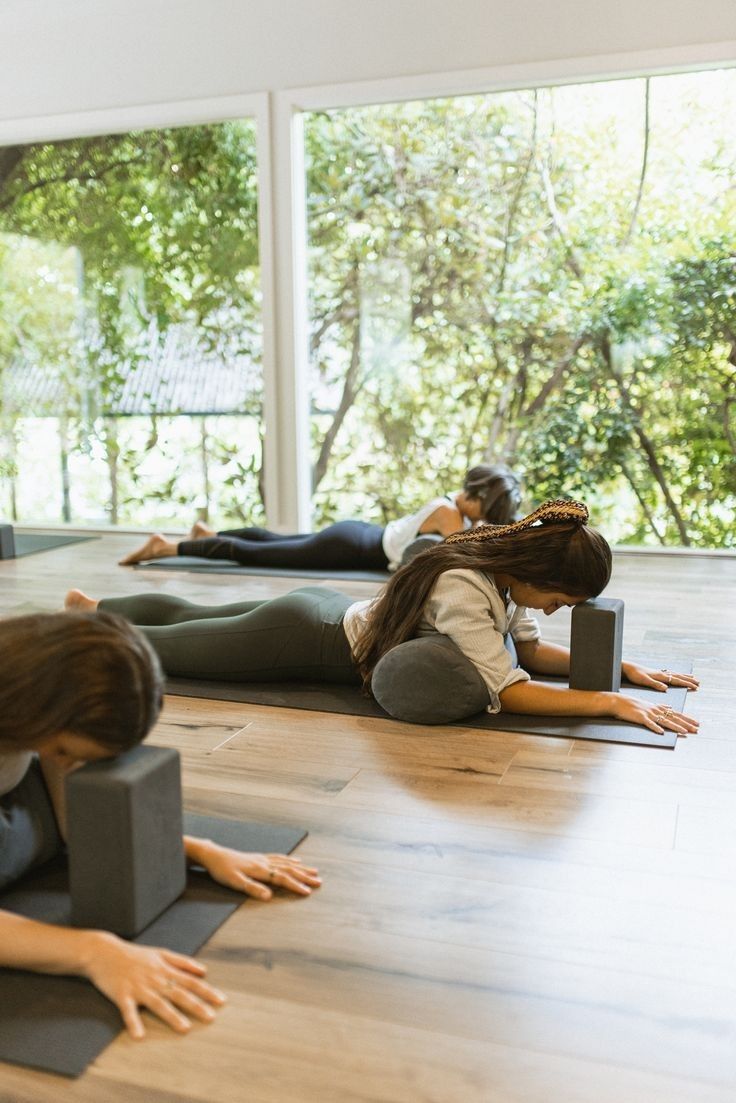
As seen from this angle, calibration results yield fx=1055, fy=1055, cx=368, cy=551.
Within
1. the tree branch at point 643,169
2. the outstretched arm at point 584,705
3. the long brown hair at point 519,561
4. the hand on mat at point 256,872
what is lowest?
the hand on mat at point 256,872

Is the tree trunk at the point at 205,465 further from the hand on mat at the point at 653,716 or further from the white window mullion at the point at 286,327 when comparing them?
the hand on mat at the point at 653,716

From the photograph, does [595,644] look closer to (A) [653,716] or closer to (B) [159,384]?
(A) [653,716]

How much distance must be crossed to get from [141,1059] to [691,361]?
4280 millimetres

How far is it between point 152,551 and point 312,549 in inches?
29.5

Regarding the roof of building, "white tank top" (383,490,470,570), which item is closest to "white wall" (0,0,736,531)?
the roof of building

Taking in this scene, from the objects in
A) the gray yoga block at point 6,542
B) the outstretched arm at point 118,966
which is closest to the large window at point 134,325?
the gray yoga block at point 6,542

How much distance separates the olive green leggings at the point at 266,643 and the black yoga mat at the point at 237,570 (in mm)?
1450

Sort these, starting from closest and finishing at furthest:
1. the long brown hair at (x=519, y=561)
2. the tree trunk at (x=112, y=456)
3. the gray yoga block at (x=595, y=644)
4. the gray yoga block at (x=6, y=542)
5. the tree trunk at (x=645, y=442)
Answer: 1. the long brown hair at (x=519, y=561)
2. the gray yoga block at (x=595, y=644)
3. the gray yoga block at (x=6, y=542)
4. the tree trunk at (x=645, y=442)
5. the tree trunk at (x=112, y=456)

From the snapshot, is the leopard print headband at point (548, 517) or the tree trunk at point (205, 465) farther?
the tree trunk at point (205, 465)

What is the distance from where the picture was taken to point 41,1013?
1.37 m

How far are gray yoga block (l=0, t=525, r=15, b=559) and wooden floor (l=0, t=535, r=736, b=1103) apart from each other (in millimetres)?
2594

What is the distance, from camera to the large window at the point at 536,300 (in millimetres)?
4832

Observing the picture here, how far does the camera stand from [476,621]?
2.44 metres

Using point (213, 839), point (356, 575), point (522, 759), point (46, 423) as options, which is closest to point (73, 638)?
point (213, 839)
